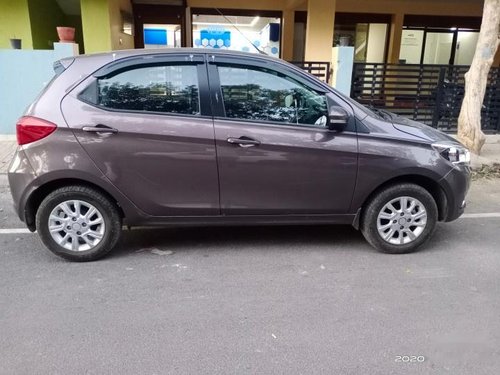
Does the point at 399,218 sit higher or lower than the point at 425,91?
lower

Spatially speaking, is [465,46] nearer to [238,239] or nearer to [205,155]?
[238,239]

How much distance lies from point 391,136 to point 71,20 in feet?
39.4

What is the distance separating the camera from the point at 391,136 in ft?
13.1

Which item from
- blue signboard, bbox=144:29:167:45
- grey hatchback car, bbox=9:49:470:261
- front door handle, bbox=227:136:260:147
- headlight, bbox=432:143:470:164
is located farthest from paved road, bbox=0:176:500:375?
blue signboard, bbox=144:29:167:45

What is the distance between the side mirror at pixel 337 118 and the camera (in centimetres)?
382

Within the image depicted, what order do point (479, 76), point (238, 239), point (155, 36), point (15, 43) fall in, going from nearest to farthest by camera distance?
point (238, 239)
point (479, 76)
point (15, 43)
point (155, 36)

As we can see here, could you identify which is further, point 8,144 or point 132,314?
point 8,144

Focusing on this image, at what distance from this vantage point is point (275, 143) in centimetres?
384

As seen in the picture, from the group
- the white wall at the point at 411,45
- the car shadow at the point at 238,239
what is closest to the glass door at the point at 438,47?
the white wall at the point at 411,45

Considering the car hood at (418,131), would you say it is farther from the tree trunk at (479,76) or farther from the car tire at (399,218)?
the tree trunk at (479,76)

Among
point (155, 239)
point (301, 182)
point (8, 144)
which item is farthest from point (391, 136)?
point (8, 144)

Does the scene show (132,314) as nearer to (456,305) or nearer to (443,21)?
(456,305)

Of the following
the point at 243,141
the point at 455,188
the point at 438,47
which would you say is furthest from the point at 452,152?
the point at 438,47

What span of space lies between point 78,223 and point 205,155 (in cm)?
122
